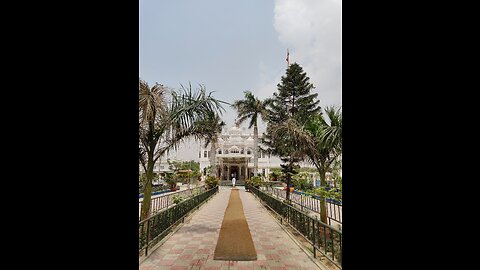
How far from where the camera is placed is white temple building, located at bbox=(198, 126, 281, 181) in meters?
38.1

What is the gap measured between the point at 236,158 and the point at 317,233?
32330 mm

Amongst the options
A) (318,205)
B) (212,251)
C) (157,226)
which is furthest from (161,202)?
(212,251)

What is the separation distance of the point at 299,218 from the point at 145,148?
4.14 m

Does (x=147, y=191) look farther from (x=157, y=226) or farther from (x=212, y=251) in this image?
(x=212, y=251)

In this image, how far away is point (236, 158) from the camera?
37938 mm

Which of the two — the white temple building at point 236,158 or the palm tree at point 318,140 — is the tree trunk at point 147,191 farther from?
the white temple building at point 236,158

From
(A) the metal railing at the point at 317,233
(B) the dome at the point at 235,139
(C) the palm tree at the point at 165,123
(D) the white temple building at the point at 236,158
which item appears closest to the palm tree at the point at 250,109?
(D) the white temple building at the point at 236,158

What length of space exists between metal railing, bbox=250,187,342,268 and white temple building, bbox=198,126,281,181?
28.1 metres

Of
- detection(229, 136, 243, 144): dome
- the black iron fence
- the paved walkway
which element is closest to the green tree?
the paved walkway

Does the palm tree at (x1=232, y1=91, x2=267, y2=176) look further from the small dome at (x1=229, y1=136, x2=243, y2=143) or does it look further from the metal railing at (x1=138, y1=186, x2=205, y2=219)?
the small dome at (x1=229, y1=136, x2=243, y2=143)
